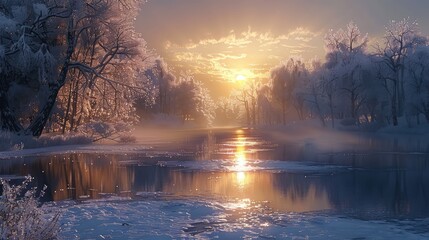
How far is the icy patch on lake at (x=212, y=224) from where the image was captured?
8289 mm

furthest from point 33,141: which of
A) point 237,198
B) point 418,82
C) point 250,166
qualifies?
point 418,82

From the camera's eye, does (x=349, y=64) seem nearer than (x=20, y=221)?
No

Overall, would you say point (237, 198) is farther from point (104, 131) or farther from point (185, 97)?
point (185, 97)

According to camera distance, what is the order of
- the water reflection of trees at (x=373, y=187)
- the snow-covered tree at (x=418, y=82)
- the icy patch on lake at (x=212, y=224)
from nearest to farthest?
the icy patch on lake at (x=212, y=224)
the water reflection of trees at (x=373, y=187)
the snow-covered tree at (x=418, y=82)

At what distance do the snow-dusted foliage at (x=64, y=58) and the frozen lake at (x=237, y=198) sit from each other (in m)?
10.6

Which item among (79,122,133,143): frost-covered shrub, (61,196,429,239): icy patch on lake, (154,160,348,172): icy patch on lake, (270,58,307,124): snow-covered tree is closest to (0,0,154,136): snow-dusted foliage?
(79,122,133,143): frost-covered shrub

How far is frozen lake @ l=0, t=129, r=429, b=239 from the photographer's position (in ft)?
28.5

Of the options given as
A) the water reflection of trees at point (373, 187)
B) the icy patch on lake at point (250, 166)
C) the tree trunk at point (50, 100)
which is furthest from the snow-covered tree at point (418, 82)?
the icy patch on lake at point (250, 166)

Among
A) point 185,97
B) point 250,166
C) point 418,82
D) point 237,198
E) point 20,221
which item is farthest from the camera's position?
point 185,97

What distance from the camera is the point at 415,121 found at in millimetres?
57438

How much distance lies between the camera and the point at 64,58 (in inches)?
1302

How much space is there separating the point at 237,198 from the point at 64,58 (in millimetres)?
24334

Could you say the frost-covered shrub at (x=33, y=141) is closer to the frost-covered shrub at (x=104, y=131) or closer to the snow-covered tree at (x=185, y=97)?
the frost-covered shrub at (x=104, y=131)

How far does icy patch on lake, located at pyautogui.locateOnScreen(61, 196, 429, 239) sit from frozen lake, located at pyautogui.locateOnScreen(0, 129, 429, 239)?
0.06ft
